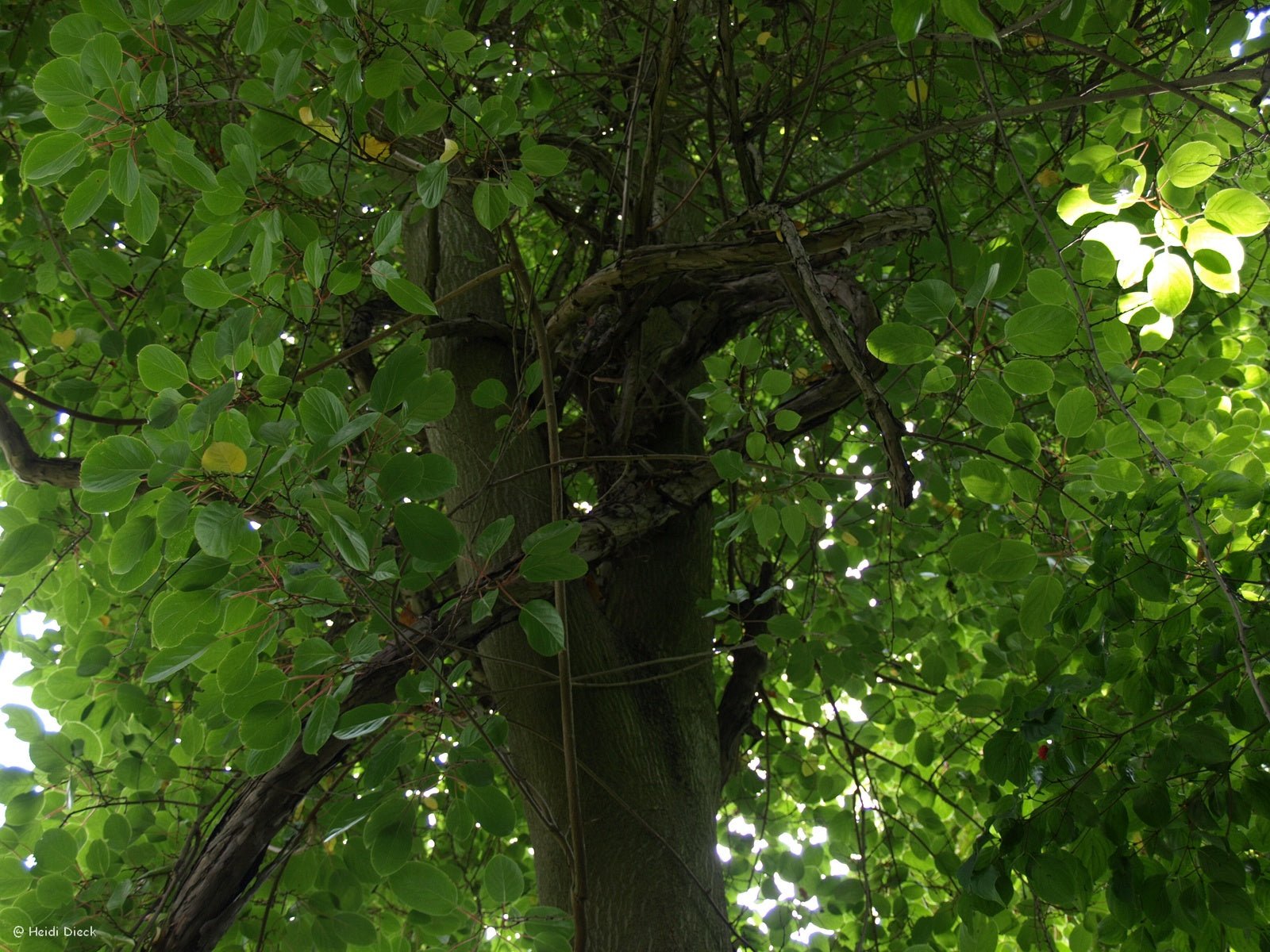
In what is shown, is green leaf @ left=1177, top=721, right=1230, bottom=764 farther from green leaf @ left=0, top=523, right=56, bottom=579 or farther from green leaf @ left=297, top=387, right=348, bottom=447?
green leaf @ left=0, top=523, right=56, bottom=579

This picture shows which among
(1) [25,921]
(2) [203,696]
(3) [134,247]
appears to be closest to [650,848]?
(2) [203,696]

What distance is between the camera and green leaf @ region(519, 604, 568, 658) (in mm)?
1254

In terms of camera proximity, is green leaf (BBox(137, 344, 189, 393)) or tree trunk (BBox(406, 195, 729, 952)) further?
tree trunk (BBox(406, 195, 729, 952))

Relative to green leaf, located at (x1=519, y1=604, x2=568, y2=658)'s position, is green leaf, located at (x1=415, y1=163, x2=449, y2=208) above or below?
above

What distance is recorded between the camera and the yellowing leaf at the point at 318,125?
1.60 metres

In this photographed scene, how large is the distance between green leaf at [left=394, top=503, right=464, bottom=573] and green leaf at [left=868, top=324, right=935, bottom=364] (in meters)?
0.71

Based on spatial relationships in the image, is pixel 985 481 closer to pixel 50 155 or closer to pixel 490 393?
pixel 490 393

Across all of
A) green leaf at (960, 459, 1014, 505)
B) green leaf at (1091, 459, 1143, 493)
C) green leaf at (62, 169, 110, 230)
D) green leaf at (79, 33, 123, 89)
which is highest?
green leaf at (79, 33, 123, 89)

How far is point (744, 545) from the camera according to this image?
350cm

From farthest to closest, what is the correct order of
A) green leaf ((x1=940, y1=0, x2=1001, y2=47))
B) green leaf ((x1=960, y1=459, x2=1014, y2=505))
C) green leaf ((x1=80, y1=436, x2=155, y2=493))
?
green leaf ((x1=960, y1=459, x2=1014, y2=505))
green leaf ((x1=80, y1=436, x2=155, y2=493))
green leaf ((x1=940, y1=0, x2=1001, y2=47))

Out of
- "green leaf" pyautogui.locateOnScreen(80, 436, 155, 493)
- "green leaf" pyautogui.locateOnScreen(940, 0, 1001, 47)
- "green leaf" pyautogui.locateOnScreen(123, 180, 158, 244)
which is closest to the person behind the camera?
"green leaf" pyautogui.locateOnScreen(940, 0, 1001, 47)

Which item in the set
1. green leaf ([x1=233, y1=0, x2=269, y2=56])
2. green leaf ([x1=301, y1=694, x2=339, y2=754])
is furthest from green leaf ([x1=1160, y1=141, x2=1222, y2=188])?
green leaf ([x1=301, y1=694, x2=339, y2=754])

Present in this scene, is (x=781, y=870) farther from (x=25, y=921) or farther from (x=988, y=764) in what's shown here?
(x=25, y=921)

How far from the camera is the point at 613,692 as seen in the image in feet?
6.79
